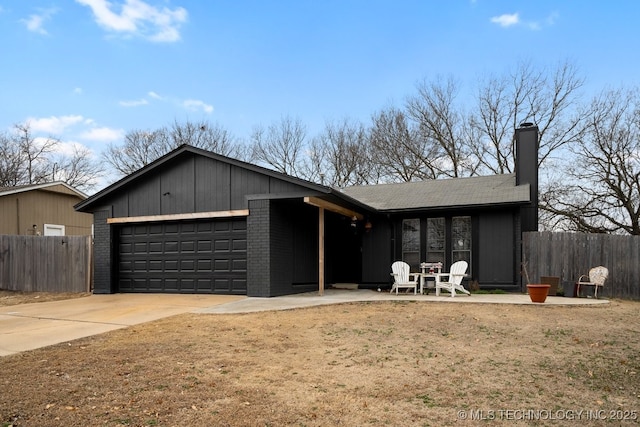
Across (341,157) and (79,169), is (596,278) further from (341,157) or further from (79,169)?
(79,169)

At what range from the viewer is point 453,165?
2648 centimetres

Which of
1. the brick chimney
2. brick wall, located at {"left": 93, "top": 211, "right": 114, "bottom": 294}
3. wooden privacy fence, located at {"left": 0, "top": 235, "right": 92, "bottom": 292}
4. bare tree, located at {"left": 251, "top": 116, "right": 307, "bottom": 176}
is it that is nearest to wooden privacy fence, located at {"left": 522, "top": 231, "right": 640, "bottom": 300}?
the brick chimney

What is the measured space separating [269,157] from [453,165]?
38.8 feet

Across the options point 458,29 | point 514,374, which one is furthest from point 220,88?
point 514,374

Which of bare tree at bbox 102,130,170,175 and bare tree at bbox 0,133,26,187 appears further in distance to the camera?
bare tree at bbox 102,130,170,175

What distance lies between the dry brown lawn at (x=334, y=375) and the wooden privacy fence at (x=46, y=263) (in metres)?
7.23

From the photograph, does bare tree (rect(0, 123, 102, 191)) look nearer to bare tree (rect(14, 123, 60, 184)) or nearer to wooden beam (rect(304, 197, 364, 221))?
bare tree (rect(14, 123, 60, 184))

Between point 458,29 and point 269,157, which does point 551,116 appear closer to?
point 458,29

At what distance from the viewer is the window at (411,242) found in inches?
557

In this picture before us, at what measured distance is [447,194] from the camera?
14.3 metres

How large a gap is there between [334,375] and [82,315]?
604 centimetres

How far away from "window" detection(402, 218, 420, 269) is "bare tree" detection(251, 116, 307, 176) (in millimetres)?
17008

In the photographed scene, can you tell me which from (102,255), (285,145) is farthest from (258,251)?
(285,145)

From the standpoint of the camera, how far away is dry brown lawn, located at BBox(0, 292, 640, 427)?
380 centimetres
